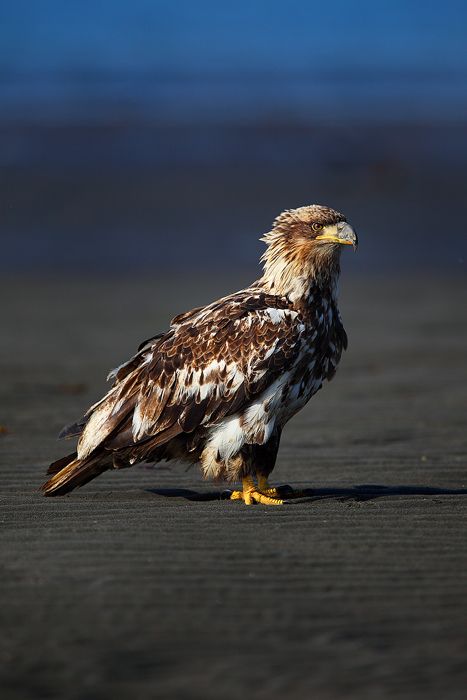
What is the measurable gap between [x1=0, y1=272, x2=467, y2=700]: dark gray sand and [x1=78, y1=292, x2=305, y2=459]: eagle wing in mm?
423

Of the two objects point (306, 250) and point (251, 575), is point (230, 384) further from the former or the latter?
point (251, 575)

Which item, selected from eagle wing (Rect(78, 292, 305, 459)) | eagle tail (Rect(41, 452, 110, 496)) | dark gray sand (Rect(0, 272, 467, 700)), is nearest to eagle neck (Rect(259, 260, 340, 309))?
eagle wing (Rect(78, 292, 305, 459))

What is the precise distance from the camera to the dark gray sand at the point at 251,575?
14.6ft

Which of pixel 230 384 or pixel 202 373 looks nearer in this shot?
pixel 230 384

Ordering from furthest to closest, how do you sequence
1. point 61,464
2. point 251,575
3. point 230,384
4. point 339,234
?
1. point 339,234
2. point 61,464
3. point 230,384
4. point 251,575

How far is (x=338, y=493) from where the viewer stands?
7441mm

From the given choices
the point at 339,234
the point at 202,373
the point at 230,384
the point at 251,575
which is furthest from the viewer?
the point at 339,234

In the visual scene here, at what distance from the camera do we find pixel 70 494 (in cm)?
750

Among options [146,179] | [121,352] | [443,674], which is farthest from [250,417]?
[146,179]

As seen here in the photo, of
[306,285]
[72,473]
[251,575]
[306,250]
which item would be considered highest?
[306,250]

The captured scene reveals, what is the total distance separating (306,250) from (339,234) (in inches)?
8.4

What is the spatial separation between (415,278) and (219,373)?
15.1 m

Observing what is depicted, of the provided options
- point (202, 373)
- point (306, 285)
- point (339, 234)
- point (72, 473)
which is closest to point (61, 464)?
point (72, 473)

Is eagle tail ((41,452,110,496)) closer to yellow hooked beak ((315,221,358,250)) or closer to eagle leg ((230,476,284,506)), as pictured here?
eagle leg ((230,476,284,506))
